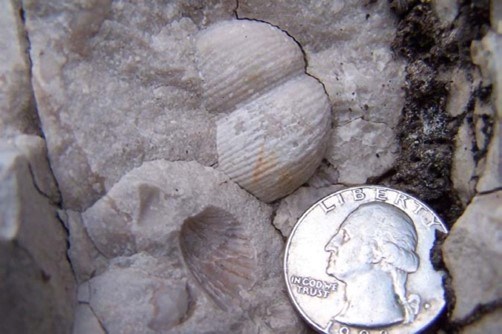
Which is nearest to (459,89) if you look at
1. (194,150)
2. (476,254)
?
(476,254)

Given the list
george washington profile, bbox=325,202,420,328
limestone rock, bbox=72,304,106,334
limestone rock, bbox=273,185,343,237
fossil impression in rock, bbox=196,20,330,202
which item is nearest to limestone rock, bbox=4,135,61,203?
limestone rock, bbox=72,304,106,334

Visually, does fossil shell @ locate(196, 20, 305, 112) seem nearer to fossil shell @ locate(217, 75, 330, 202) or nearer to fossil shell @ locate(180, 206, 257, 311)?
fossil shell @ locate(217, 75, 330, 202)

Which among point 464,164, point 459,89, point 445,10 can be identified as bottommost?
point 464,164

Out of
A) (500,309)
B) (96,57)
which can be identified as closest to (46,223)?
(96,57)

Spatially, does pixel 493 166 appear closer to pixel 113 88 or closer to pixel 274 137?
pixel 274 137

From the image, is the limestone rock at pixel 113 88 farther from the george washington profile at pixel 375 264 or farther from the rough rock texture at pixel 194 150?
the george washington profile at pixel 375 264
